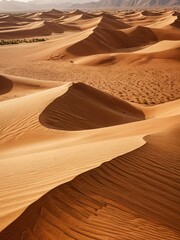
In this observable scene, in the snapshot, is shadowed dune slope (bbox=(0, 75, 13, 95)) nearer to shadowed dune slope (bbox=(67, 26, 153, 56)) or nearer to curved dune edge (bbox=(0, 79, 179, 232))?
curved dune edge (bbox=(0, 79, 179, 232))

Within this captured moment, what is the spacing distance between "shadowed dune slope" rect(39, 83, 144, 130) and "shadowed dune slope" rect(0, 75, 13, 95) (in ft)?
15.3

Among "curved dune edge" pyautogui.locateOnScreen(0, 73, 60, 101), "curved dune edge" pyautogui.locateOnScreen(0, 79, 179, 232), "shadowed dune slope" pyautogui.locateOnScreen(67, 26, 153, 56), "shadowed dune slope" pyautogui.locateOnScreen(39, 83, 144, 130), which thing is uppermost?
"curved dune edge" pyautogui.locateOnScreen(0, 79, 179, 232)

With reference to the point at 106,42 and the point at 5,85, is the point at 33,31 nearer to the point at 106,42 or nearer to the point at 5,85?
the point at 106,42

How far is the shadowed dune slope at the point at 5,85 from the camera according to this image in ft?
52.9

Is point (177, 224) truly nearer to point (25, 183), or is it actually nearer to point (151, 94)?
Answer: point (25, 183)

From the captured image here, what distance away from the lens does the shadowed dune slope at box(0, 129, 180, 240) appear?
3.38 metres

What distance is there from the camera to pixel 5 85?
1666 centimetres

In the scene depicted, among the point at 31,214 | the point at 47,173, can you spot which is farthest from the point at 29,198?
the point at 47,173

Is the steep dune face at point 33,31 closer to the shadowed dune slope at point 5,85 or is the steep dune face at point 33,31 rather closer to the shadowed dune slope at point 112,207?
the shadowed dune slope at point 5,85

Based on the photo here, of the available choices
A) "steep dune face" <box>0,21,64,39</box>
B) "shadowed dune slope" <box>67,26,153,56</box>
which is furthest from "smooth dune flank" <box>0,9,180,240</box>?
"steep dune face" <box>0,21,64,39</box>

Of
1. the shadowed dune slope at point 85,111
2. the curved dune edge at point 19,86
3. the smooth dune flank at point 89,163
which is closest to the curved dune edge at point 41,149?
the smooth dune flank at point 89,163

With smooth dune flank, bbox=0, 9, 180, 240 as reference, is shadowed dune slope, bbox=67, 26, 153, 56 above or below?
below

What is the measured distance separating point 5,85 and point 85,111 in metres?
7.18

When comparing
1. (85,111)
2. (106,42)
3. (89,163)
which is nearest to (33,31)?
(106,42)
